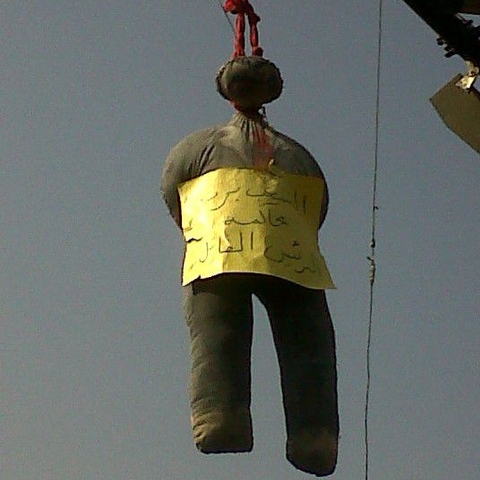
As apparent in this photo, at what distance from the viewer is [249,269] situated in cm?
226

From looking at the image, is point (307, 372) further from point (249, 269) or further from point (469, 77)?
point (469, 77)

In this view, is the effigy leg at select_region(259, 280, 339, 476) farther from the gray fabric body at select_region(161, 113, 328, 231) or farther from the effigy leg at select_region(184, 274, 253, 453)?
the gray fabric body at select_region(161, 113, 328, 231)

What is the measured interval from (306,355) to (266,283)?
174 millimetres

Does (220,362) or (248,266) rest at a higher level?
(248,266)

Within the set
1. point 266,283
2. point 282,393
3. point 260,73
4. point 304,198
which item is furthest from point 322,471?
point 260,73

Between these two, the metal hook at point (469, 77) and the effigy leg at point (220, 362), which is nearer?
the effigy leg at point (220, 362)

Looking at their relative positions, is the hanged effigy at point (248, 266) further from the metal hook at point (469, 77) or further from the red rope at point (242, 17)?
the metal hook at point (469, 77)

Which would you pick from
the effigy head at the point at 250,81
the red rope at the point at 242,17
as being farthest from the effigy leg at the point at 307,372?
the red rope at the point at 242,17

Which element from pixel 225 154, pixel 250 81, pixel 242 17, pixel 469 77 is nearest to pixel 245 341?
pixel 225 154

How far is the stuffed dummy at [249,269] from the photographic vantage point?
229 centimetres

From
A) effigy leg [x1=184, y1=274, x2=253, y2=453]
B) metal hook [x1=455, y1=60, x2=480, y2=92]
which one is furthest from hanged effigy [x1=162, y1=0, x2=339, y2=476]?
metal hook [x1=455, y1=60, x2=480, y2=92]

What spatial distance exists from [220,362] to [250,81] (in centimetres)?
63

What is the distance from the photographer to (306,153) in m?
2.54

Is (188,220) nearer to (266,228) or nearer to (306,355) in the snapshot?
(266,228)
